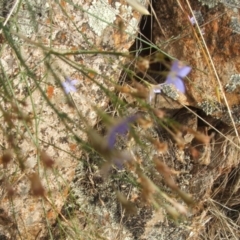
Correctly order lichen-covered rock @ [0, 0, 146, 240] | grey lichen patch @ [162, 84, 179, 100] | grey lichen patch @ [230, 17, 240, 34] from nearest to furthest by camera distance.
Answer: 1. lichen-covered rock @ [0, 0, 146, 240]
2. grey lichen patch @ [230, 17, 240, 34]
3. grey lichen patch @ [162, 84, 179, 100]

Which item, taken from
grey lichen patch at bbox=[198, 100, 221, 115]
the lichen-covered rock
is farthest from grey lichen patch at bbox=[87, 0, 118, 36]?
grey lichen patch at bbox=[198, 100, 221, 115]

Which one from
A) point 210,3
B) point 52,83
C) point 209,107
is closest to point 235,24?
point 210,3

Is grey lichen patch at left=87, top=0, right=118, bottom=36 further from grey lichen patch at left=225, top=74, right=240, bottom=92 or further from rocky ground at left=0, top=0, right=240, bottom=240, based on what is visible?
grey lichen patch at left=225, top=74, right=240, bottom=92

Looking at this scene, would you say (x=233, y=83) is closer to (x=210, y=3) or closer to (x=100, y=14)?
(x=210, y=3)

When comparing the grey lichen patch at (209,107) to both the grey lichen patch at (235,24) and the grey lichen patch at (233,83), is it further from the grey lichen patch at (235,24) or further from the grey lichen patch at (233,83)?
the grey lichen patch at (235,24)

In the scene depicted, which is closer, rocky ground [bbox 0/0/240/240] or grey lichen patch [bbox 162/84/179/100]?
rocky ground [bbox 0/0/240/240]

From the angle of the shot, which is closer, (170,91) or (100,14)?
(100,14)
